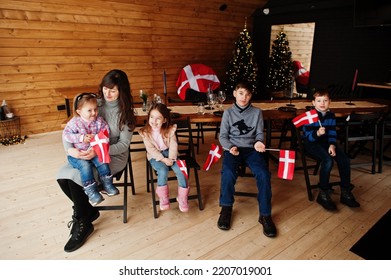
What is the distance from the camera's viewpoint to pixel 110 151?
2.10m

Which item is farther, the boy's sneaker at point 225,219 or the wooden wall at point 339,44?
the wooden wall at point 339,44

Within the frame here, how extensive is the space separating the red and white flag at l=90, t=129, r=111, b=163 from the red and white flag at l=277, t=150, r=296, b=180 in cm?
129

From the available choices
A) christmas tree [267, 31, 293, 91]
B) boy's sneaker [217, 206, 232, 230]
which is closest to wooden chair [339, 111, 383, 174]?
boy's sneaker [217, 206, 232, 230]

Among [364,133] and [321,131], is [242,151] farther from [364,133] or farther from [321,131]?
[364,133]

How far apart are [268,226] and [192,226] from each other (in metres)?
0.57

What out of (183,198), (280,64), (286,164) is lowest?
(183,198)

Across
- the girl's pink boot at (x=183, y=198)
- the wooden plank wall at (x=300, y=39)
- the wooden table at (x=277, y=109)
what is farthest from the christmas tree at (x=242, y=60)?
the girl's pink boot at (x=183, y=198)

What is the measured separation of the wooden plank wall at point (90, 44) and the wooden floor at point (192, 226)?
1866 millimetres

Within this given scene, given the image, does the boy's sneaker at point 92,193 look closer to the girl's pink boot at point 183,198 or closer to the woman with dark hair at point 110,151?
the woman with dark hair at point 110,151

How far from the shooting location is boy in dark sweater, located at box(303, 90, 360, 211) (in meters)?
2.50

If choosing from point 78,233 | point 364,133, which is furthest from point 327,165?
point 78,233

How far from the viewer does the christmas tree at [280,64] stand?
6.51 meters

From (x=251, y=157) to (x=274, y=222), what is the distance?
0.54m
